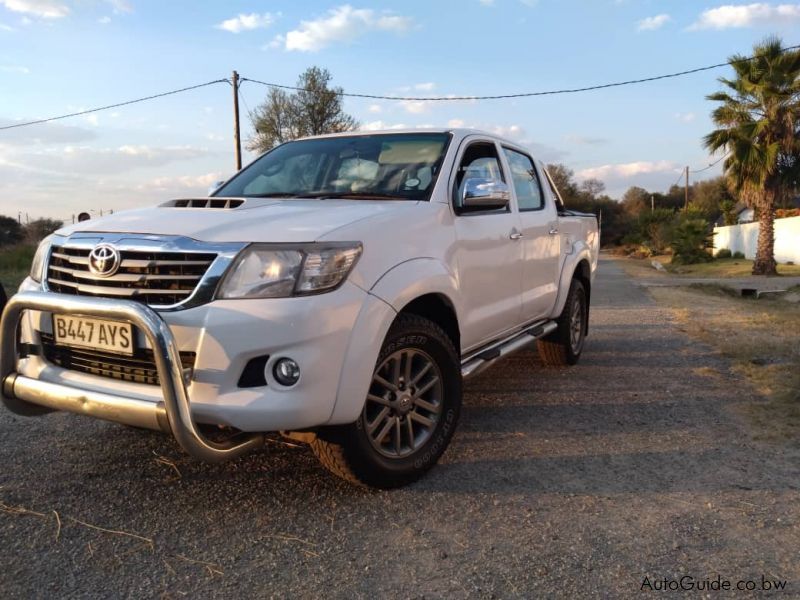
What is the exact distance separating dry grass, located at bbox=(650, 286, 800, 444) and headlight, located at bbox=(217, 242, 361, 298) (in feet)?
9.75

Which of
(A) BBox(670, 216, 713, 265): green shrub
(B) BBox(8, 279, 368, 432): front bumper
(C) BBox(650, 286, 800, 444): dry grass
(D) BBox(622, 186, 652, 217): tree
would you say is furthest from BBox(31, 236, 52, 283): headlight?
(D) BBox(622, 186, 652, 217): tree

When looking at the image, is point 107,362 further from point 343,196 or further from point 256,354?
point 343,196

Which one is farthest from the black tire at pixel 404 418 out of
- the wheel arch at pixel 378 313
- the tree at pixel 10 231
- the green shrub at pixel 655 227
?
the tree at pixel 10 231

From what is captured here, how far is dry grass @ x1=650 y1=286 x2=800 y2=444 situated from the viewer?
4.43m

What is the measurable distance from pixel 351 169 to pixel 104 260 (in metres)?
1.70

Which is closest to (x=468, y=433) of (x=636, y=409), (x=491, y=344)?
(x=491, y=344)

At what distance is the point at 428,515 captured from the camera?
2.96m

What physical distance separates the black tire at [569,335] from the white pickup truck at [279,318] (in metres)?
2.00

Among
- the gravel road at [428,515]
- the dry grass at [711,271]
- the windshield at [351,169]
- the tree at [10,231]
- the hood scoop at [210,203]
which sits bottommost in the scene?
the dry grass at [711,271]

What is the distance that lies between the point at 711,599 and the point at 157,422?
6.92ft

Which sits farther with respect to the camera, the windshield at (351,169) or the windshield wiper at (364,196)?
the windshield at (351,169)

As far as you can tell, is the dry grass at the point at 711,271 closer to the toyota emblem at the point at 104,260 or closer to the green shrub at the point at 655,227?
the green shrub at the point at 655,227

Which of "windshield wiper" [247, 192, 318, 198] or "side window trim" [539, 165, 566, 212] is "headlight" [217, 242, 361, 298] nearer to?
"windshield wiper" [247, 192, 318, 198]

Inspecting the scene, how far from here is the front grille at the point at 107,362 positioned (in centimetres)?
273
